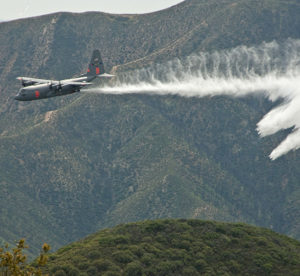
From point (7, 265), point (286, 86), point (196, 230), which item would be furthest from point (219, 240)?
point (286, 86)

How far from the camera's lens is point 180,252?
10844 centimetres

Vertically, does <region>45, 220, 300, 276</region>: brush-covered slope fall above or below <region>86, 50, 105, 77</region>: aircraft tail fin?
below

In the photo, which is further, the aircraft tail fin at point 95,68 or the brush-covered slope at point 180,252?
the aircraft tail fin at point 95,68

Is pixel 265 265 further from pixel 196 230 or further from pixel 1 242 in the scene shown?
pixel 1 242

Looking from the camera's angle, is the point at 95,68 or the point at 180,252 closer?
the point at 180,252

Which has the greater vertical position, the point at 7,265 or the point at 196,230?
the point at 7,265

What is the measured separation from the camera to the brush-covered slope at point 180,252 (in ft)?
332

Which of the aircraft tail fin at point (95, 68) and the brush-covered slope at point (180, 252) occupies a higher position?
the aircraft tail fin at point (95, 68)

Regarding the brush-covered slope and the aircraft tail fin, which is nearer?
the brush-covered slope

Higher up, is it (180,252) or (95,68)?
(95,68)

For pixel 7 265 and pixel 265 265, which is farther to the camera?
pixel 265 265

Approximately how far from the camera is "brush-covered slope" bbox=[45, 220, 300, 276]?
101 meters

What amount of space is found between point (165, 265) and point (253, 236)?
784 inches

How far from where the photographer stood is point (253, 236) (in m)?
117
